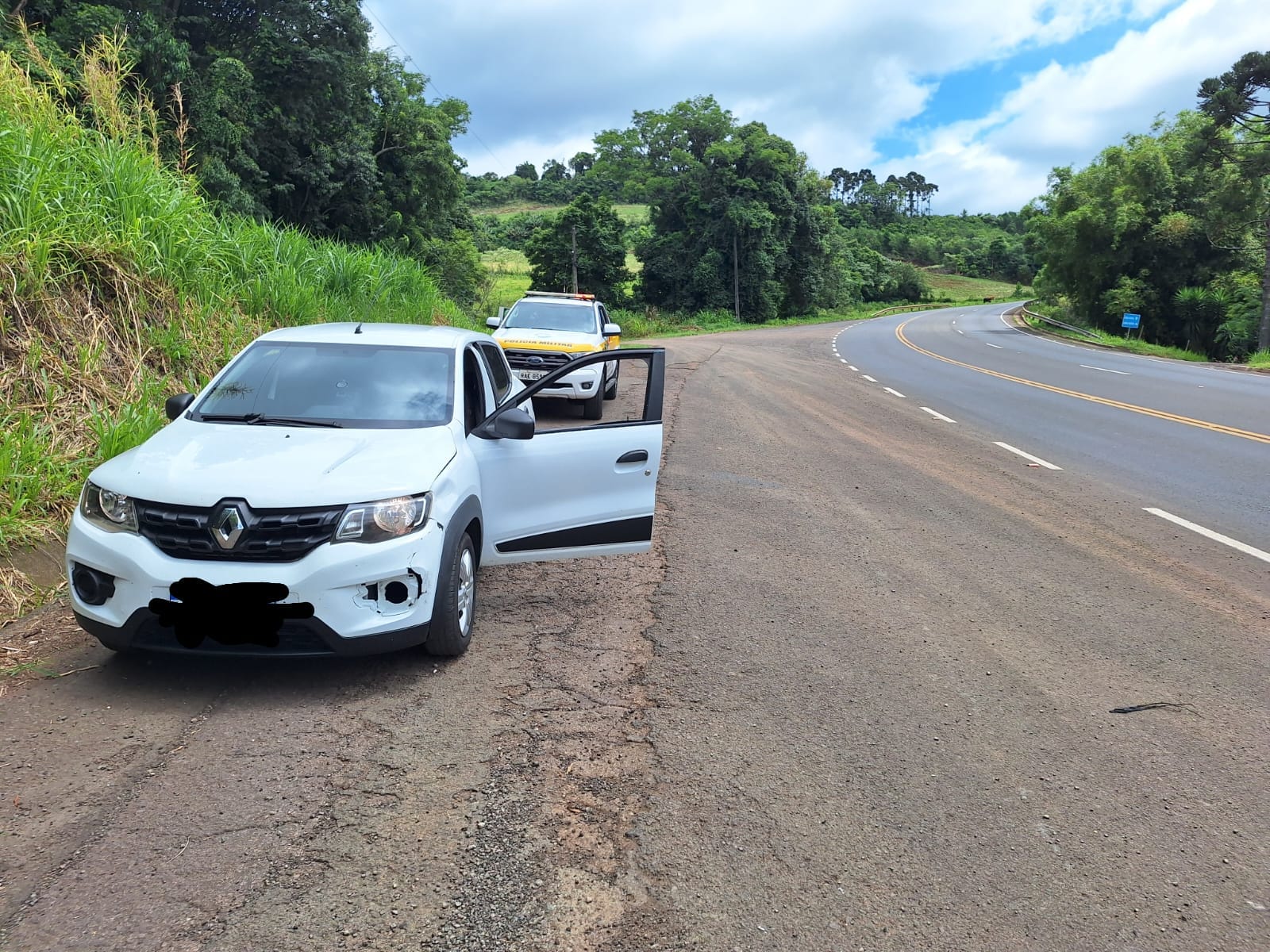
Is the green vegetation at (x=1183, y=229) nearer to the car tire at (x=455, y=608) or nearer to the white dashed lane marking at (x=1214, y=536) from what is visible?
the white dashed lane marking at (x=1214, y=536)

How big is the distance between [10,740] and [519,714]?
6.73 feet

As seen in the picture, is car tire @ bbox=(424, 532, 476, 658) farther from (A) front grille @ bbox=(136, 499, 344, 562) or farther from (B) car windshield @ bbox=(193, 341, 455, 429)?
(B) car windshield @ bbox=(193, 341, 455, 429)

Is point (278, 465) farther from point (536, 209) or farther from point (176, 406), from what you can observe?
point (536, 209)

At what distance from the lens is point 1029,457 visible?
427 inches

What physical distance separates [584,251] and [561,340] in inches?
1918

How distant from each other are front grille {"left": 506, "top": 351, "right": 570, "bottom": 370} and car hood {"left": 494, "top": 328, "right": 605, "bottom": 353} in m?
0.07

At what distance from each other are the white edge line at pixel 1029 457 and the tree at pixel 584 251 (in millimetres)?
49432

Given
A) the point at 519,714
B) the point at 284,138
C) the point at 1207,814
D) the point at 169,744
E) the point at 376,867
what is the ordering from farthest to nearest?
the point at 284,138
the point at 519,714
the point at 169,744
the point at 1207,814
the point at 376,867

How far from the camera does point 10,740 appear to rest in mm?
3643

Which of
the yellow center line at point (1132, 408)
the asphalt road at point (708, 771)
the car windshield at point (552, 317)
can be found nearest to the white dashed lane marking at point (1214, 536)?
the asphalt road at point (708, 771)

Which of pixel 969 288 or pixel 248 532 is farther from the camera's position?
pixel 969 288

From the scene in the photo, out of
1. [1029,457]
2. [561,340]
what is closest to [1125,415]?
[1029,457]

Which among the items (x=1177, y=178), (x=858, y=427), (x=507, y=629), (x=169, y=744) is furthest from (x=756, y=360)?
(x=1177, y=178)

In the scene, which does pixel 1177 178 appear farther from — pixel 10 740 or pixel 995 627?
pixel 10 740
